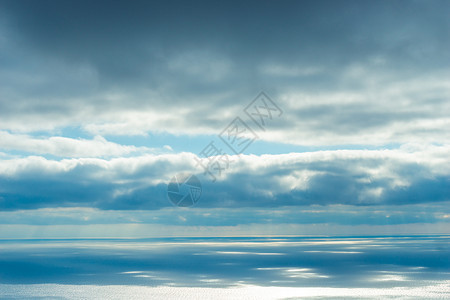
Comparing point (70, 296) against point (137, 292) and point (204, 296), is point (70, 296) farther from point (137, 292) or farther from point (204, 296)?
point (204, 296)

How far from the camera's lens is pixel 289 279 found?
137m

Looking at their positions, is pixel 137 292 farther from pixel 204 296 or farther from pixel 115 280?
pixel 115 280

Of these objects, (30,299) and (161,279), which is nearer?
(30,299)

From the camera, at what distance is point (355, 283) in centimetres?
→ 12294

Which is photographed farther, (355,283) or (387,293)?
(355,283)

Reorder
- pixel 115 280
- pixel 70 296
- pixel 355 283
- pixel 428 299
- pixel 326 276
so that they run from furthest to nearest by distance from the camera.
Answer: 1. pixel 326 276
2. pixel 115 280
3. pixel 355 283
4. pixel 70 296
5. pixel 428 299

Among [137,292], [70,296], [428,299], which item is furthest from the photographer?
[137,292]

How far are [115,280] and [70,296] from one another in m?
32.7

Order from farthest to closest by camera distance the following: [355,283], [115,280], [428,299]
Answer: [115,280] → [355,283] → [428,299]

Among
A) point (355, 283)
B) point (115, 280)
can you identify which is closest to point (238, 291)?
point (355, 283)

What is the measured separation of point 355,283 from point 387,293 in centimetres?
2059

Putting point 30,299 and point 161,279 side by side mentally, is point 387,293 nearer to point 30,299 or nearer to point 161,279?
point 161,279

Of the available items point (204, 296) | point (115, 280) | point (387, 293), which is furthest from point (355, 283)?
point (115, 280)

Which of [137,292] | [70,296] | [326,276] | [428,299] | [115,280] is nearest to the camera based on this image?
[428,299]
